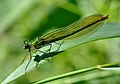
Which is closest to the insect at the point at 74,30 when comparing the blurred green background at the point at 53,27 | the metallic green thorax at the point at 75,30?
the metallic green thorax at the point at 75,30

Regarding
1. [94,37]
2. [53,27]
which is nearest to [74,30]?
[94,37]

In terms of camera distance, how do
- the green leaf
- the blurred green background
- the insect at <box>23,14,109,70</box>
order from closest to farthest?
1. the green leaf
2. the insect at <box>23,14,109,70</box>
3. the blurred green background

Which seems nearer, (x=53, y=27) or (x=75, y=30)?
(x=75, y=30)

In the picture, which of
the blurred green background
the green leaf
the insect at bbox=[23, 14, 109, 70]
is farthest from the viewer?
the blurred green background

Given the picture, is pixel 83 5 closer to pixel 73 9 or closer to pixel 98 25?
pixel 73 9

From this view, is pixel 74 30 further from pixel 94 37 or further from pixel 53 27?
pixel 53 27

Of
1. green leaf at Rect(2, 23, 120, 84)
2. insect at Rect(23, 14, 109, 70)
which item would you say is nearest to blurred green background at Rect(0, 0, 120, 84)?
insect at Rect(23, 14, 109, 70)

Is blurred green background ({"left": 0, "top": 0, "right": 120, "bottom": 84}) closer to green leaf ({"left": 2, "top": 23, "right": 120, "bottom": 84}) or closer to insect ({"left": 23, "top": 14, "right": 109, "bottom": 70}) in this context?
insect ({"left": 23, "top": 14, "right": 109, "bottom": 70})
